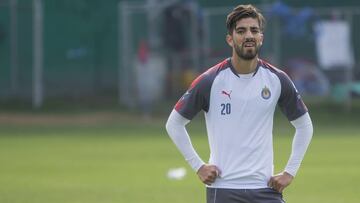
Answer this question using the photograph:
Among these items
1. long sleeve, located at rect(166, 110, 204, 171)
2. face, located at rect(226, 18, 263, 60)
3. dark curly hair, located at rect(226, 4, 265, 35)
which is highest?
dark curly hair, located at rect(226, 4, 265, 35)

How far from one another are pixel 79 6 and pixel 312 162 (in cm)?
1674

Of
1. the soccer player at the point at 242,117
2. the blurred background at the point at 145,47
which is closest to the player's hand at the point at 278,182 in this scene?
the soccer player at the point at 242,117

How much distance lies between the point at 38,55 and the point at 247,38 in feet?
91.0

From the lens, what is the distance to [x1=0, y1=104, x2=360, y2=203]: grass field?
15.1 meters

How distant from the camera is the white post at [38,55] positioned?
3434 centimetres

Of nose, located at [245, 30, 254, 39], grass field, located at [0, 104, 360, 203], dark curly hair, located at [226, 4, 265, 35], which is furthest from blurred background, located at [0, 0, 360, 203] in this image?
nose, located at [245, 30, 254, 39]

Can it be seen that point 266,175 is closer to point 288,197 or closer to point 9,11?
point 288,197

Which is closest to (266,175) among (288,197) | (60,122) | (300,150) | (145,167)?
(300,150)

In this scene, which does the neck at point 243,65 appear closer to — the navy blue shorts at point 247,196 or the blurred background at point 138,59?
the navy blue shorts at point 247,196

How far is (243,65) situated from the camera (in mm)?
7355

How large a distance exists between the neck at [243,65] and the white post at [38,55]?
27233 millimetres

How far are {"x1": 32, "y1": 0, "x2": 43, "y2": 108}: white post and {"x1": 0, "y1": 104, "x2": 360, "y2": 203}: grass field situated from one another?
1.95 metres

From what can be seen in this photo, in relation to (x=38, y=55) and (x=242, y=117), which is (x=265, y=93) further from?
(x=38, y=55)

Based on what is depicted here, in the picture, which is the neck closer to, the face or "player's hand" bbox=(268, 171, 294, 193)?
the face
